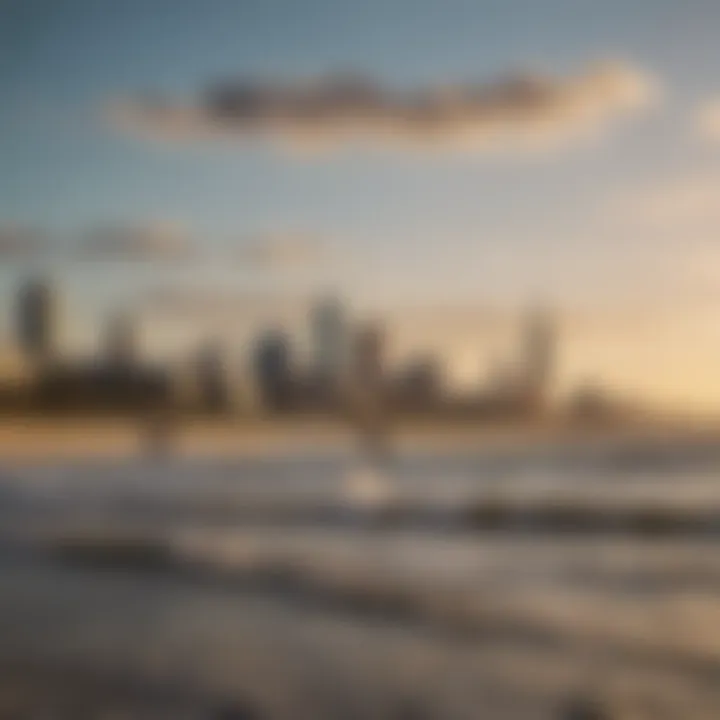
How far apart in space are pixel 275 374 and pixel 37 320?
349mm

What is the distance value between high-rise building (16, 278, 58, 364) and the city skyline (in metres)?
0.03

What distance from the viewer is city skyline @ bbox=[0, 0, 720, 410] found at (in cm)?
146

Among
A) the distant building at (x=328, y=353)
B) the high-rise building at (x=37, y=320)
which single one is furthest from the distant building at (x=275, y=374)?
the high-rise building at (x=37, y=320)

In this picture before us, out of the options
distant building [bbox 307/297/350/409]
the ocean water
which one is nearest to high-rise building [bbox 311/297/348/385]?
distant building [bbox 307/297/350/409]

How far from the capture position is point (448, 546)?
1445 millimetres

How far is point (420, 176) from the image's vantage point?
4.83 ft

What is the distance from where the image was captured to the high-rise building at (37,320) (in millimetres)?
1497

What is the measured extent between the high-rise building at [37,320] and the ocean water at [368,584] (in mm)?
168

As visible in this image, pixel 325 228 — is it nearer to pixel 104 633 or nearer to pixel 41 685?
pixel 104 633

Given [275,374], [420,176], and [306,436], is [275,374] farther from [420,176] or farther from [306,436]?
[420,176]

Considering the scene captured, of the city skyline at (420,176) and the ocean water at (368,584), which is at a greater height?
the city skyline at (420,176)

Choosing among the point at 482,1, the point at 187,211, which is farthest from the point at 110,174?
the point at 482,1

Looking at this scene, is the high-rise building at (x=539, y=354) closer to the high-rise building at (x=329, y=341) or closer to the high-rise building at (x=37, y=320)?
the high-rise building at (x=329, y=341)

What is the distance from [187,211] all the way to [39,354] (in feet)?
0.98
